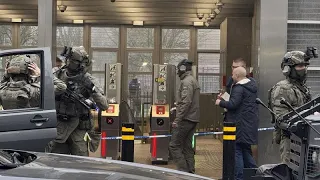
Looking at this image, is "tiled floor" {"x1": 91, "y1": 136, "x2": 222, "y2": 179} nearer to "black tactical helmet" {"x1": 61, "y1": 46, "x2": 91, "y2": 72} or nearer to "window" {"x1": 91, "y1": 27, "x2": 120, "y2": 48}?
"black tactical helmet" {"x1": 61, "y1": 46, "x2": 91, "y2": 72}

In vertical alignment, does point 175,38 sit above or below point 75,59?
above

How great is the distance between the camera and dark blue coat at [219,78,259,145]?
7.12m

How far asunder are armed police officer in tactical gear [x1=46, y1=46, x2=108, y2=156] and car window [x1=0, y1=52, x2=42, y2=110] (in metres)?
0.33

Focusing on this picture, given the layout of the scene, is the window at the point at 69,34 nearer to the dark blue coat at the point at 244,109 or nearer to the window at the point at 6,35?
the window at the point at 6,35

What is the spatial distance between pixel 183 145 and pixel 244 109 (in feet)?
5.56

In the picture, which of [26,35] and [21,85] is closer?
[21,85]

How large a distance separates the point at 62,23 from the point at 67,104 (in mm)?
9959

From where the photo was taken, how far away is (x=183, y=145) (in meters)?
8.55

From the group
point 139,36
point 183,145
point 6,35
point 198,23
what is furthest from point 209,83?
point 183,145

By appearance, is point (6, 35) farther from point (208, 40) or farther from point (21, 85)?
point (21, 85)

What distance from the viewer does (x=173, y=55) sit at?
16000 mm

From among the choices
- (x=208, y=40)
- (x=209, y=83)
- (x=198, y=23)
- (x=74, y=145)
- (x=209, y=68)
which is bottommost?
(x=74, y=145)

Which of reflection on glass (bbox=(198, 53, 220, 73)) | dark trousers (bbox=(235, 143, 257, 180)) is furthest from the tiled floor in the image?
reflection on glass (bbox=(198, 53, 220, 73))

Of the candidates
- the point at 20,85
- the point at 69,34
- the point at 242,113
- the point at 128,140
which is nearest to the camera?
the point at 20,85
